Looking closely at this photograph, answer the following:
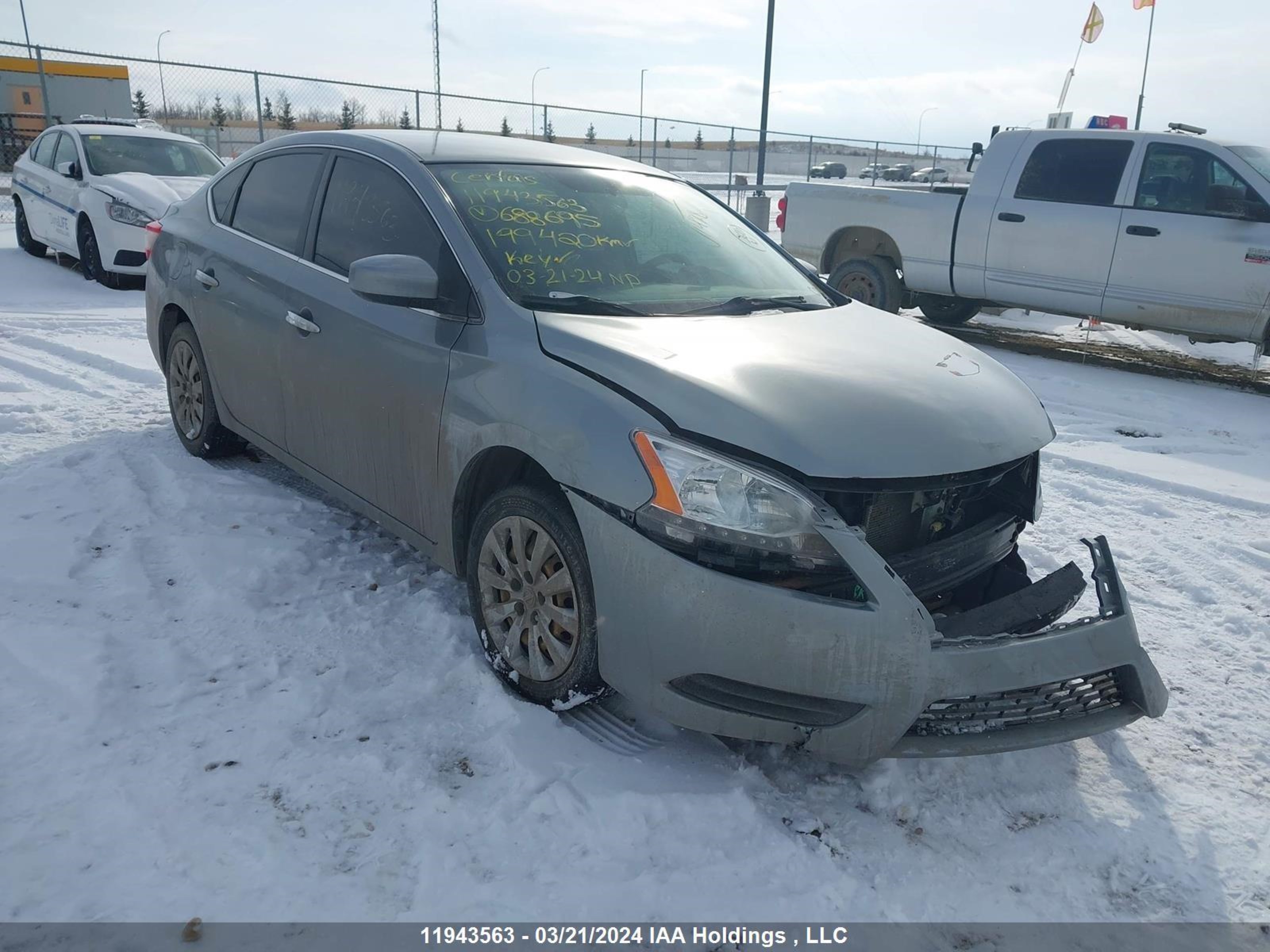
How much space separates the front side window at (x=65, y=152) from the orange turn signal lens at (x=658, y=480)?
11.0 metres

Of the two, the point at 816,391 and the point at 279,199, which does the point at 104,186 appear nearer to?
the point at 279,199

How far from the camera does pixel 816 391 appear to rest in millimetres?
2756

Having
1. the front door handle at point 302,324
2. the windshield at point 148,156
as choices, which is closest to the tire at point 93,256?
the windshield at point 148,156

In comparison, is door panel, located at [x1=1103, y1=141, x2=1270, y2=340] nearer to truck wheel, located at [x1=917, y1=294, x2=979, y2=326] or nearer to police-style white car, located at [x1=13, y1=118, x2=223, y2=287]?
truck wheel, located at [x1=917, y1=294, x2=979, y2=326]

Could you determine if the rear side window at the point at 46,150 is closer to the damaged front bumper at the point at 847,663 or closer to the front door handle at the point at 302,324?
the front door handle at the point at 302,324

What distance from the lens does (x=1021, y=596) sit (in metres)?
2.97

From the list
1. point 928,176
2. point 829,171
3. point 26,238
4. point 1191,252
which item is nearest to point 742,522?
point 1191,252

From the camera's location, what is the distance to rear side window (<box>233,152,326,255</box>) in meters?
4.16

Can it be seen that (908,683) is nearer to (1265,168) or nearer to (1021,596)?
(1021,596)

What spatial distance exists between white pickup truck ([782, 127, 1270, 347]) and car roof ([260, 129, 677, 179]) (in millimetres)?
5416

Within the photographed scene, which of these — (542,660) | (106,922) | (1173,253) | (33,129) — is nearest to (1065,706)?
(542,660)

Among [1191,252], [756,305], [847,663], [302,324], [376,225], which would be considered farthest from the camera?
[1191,252]

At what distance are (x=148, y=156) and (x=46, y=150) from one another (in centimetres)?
149

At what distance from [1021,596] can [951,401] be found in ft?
2.11
